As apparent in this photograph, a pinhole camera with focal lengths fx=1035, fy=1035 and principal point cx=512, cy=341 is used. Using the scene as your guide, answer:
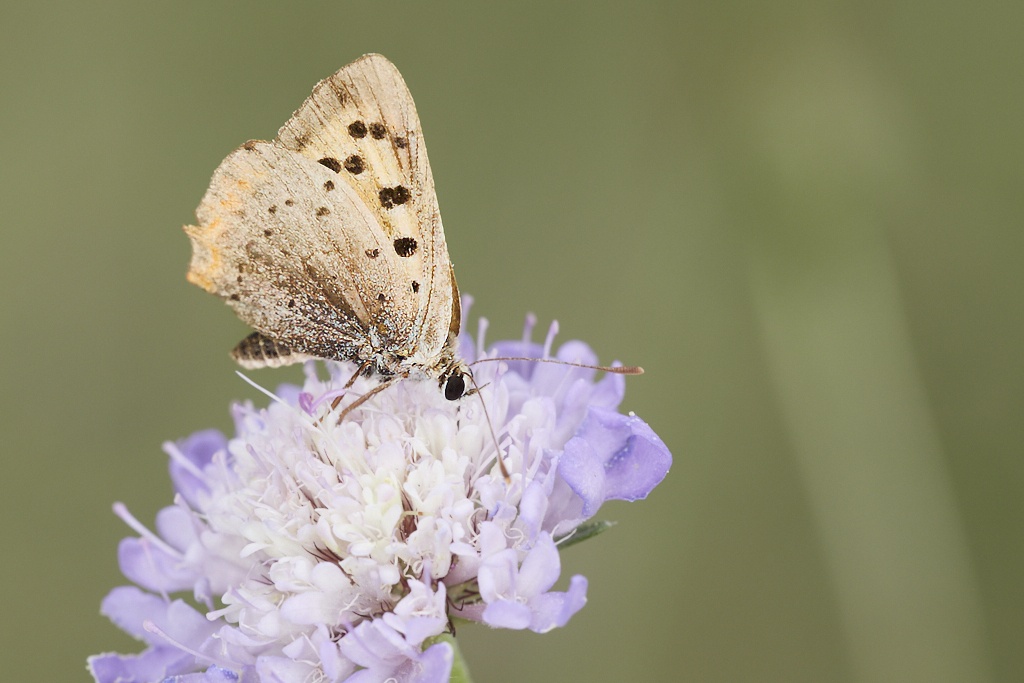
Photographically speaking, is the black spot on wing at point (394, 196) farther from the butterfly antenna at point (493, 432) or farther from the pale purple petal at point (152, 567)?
the pale purple petal at point (152, 567)

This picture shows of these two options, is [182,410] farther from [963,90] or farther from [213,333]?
[963,90]

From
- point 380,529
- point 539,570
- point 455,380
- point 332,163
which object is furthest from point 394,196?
point 539,570

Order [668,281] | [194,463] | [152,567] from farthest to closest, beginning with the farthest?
[668,281]
[194,463]
[152,567]

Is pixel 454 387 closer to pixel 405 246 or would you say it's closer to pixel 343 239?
pixel 405 246

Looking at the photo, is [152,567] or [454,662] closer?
[454,662]

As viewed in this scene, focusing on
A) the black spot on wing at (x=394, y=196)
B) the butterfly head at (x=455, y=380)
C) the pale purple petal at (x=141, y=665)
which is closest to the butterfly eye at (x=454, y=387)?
the butterfly head at (x=455, y=380)

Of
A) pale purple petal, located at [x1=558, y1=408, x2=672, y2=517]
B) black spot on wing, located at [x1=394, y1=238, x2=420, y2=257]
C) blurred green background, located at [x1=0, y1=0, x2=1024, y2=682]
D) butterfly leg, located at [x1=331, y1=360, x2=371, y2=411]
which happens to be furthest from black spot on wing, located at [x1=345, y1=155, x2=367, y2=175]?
blurred green background, located at [x1=0, y1=0, x2=1024, y2=682]
